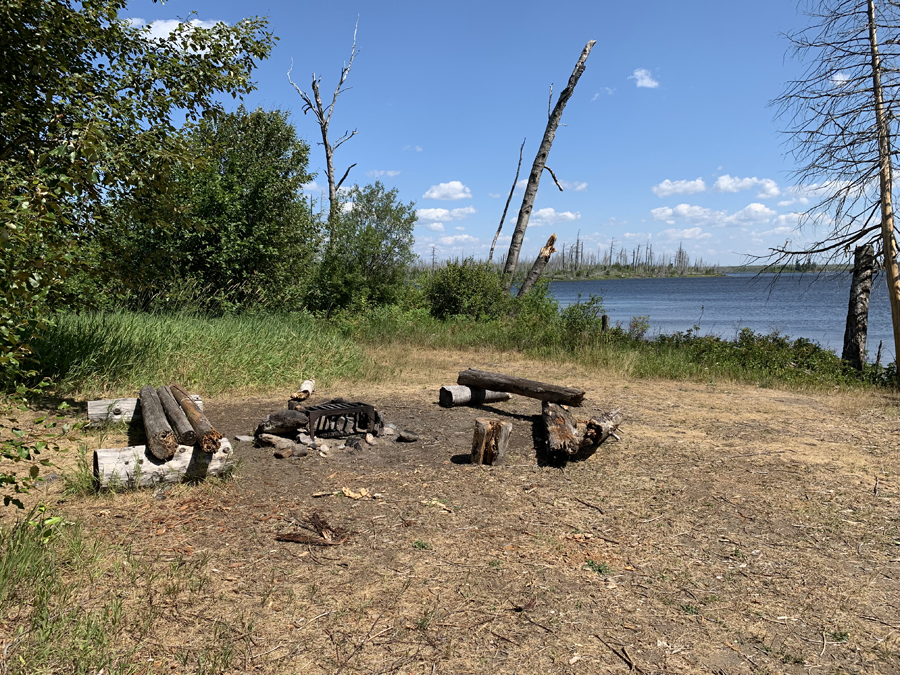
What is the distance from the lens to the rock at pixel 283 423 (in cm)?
633

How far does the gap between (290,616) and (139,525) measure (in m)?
1.79

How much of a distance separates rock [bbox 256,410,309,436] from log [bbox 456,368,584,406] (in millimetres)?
2846

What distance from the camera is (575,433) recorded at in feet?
20.9

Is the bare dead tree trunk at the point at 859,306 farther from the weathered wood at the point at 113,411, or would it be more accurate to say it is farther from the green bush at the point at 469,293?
the weathered wood at the point at 113,411

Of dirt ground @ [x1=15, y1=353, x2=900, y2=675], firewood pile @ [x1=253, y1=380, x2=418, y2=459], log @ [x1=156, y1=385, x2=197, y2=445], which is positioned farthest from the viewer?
firewood pile @ [x1=253, y1=380, x2=418, y2=459]

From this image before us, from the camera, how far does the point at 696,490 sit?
17.9ft

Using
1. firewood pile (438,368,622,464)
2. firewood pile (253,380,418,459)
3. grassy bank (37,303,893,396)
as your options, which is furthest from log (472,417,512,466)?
grassy bank (37,303,893,396)

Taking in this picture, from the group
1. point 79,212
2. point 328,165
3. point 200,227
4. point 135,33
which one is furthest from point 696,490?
point 328,165

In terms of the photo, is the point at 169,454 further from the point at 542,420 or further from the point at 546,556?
the point at 542,420

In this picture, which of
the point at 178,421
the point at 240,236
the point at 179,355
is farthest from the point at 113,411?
the point at 240,236

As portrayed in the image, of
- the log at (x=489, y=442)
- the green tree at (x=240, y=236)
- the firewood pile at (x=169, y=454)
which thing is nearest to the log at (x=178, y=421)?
the firewood pile at (x=169, y=454)

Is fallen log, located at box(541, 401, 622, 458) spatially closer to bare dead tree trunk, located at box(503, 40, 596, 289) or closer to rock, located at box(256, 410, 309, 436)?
rock, located at box(256, 410, 309, 436)

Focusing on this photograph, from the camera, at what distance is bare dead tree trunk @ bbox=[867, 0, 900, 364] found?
33.5 feet

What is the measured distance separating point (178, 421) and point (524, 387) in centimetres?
461
